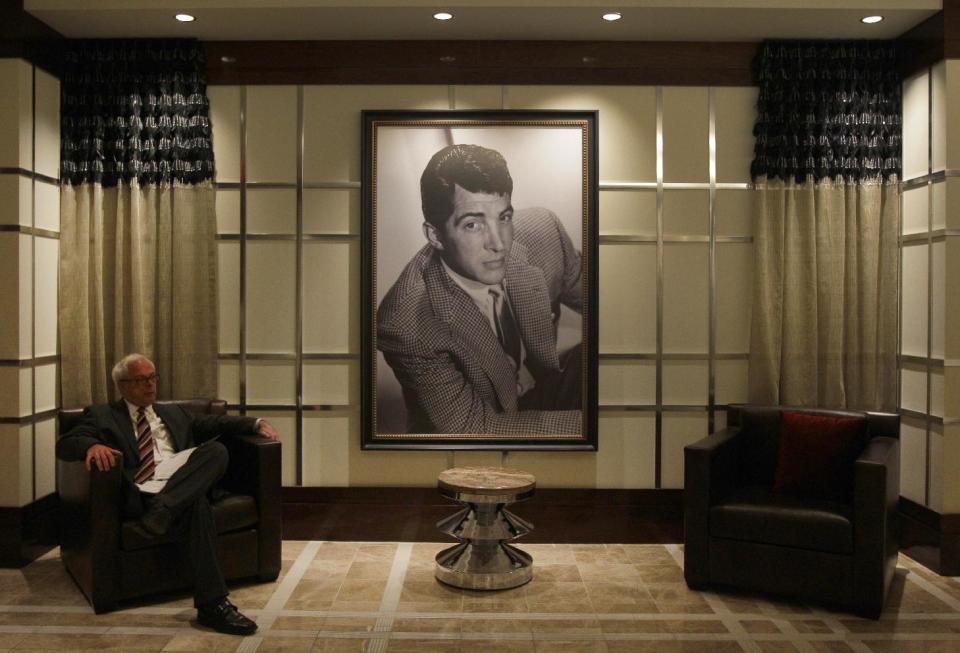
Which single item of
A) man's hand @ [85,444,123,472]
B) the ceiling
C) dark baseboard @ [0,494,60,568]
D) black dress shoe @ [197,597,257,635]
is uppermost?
the ceiling

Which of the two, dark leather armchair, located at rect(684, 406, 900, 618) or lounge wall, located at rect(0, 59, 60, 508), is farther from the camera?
lounge wall, located at rect(0, 59, 60, 508)

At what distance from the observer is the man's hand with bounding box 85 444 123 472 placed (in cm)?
364

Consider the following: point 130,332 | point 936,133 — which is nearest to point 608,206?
point 936,133

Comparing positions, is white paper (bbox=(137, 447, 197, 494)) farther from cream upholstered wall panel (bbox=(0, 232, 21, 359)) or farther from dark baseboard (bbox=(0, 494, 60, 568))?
cream upholstered wall panel (bbox=(0, 232, 21, 359))

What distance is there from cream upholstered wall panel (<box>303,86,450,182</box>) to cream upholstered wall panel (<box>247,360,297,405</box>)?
1078mm

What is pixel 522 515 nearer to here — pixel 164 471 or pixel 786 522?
pixel 786 522

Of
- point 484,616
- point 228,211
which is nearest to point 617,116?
point 228,211

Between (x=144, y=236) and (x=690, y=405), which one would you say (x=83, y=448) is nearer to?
(x=144, y=236)

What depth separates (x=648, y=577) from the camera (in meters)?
4.26

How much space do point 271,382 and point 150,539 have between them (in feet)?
4.37

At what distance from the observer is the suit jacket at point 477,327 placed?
15.7 feet

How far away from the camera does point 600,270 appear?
486 cm

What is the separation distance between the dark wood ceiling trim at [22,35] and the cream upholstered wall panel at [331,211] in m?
1.53

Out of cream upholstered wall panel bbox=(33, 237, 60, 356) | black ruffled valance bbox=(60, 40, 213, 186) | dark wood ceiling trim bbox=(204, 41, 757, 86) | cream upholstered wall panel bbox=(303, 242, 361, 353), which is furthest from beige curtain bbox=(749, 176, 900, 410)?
cream upholstered wall panel bbox=(33, 237, 60, 356)
